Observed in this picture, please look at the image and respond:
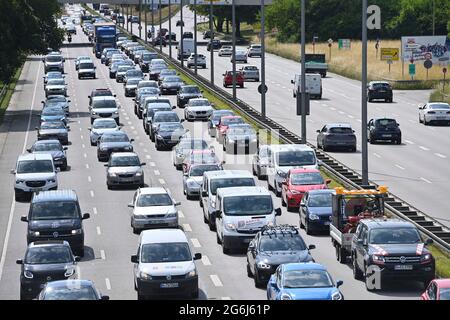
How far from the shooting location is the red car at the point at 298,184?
1708 inches

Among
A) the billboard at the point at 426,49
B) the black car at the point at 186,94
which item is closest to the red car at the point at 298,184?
the black car at the point at 186,94

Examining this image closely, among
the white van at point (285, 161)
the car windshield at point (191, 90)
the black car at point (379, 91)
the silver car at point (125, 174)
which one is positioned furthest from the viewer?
the black car at point (379, 91)

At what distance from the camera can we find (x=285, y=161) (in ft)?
156

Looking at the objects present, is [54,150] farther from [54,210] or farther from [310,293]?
[310,293]

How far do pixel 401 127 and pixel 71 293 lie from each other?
47.0m

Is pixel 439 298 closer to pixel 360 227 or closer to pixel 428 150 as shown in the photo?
pixel 360 227

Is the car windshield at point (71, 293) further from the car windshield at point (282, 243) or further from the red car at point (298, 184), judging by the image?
the red car at point (298, 184)

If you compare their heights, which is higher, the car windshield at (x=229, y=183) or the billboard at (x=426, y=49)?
the billboard at (x=426, y=49)

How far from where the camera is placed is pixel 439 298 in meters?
23.9

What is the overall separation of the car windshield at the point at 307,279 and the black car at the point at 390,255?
3337 millimetres

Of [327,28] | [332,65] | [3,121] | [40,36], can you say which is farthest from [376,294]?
[327,28]

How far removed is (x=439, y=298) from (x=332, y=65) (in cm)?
9489

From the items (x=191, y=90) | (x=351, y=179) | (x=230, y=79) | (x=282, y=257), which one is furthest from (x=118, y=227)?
(x=230, y=79)

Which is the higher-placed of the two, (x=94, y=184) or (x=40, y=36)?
(x=40, y=36)
